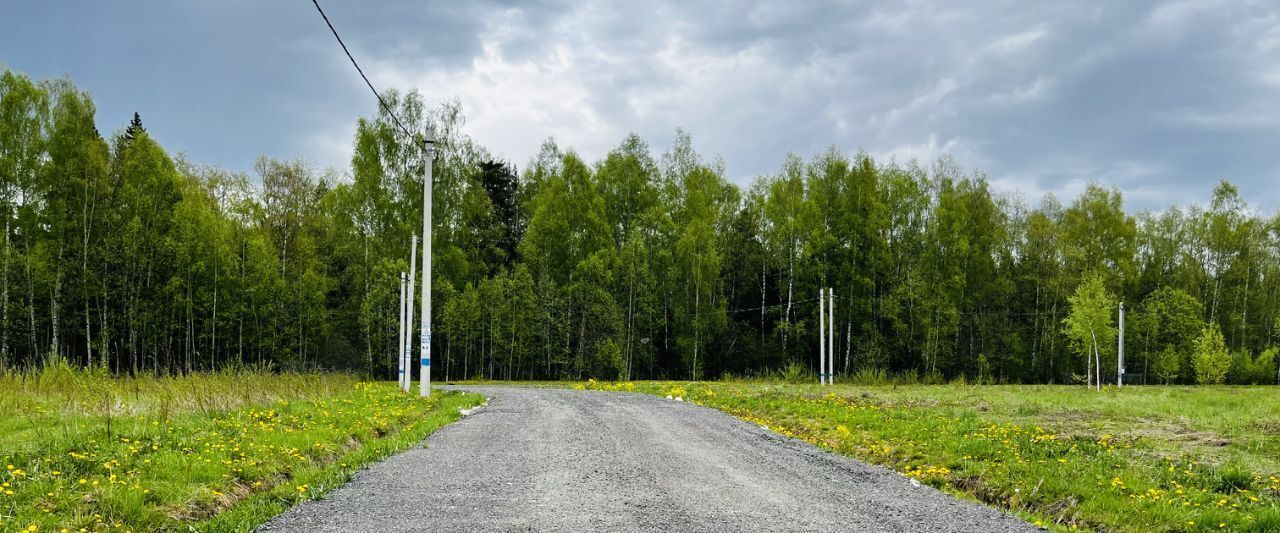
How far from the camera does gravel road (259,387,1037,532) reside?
247 inches

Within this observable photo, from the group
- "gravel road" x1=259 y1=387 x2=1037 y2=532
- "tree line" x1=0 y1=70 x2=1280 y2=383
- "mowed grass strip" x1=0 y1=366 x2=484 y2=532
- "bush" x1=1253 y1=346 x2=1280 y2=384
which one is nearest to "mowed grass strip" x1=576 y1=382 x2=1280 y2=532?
"gravel road" x1=259 y1=387 x2=1037 y2=532

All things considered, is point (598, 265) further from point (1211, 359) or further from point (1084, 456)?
point (1211, 359)

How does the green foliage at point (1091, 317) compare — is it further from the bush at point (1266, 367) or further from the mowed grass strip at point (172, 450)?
the mowed grass strip at point (172, 450)

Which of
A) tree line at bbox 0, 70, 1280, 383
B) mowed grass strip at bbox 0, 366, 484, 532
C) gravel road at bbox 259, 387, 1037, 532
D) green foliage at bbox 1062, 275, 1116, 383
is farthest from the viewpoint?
green foliage at bbox 1062, 275, 1116, 383

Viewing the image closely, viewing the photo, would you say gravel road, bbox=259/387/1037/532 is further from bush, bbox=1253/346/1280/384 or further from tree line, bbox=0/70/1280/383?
bush, bbox=1253/346/1280/384

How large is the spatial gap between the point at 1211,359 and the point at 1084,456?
4414 centimetres

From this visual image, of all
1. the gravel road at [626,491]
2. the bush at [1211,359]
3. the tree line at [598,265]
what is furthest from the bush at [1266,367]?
the gravel road at [626,491]

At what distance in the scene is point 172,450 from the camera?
26.7 ft

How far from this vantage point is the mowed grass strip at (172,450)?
6.02m

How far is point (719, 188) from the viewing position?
5066 centimetres

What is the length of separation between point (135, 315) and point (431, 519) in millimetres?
38308

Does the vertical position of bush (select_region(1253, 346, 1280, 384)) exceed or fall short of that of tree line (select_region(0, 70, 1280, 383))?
it falls short

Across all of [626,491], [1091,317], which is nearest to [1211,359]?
[1091,317]

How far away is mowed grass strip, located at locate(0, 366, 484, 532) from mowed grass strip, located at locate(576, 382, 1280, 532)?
272 inches
